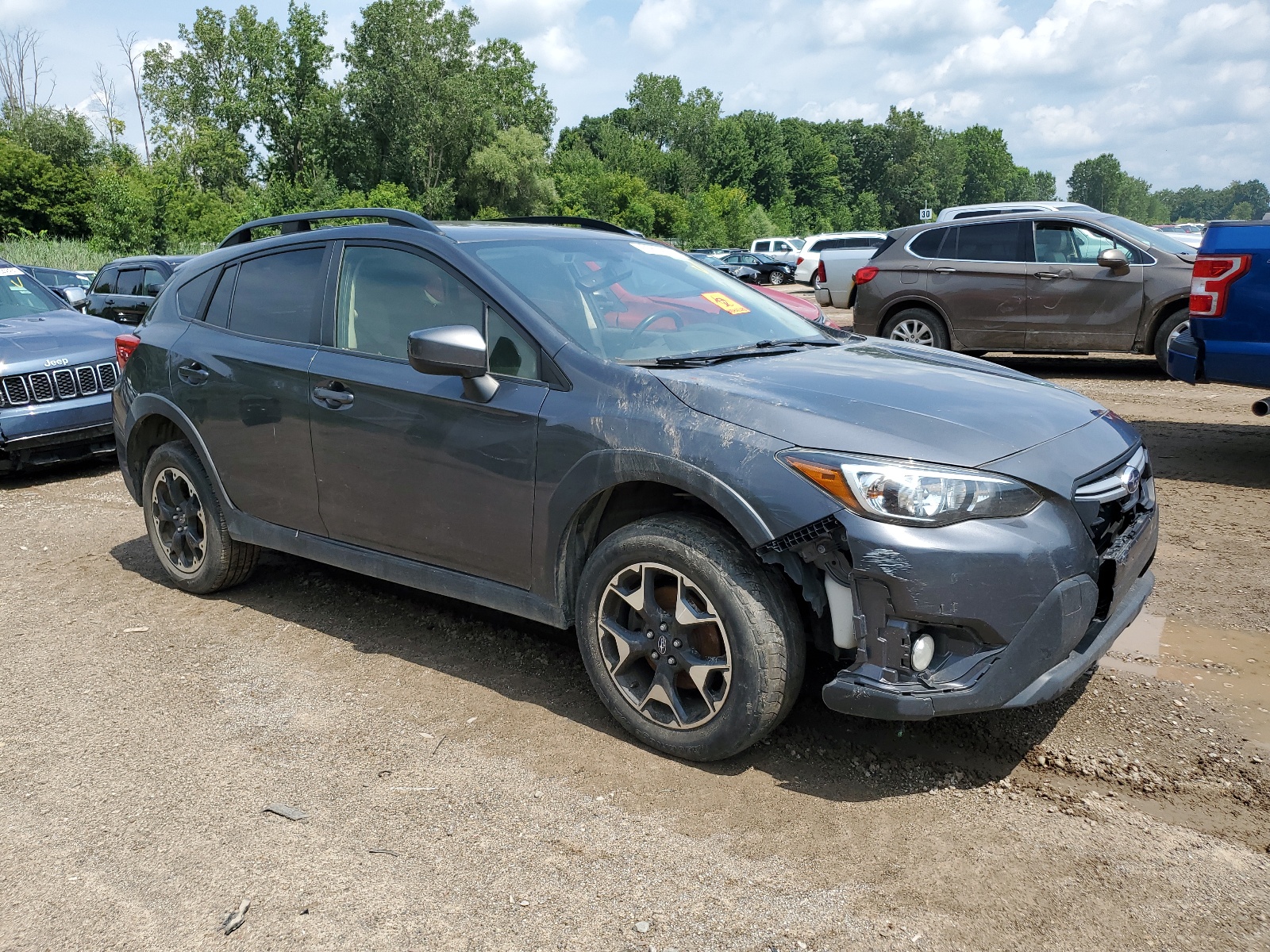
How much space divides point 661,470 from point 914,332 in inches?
373

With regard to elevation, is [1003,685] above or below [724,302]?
below

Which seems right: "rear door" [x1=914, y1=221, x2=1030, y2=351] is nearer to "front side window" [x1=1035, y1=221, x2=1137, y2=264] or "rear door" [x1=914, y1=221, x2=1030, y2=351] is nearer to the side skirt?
"front side window" [x1=1035, y1=221, x2=1137, y2=264]

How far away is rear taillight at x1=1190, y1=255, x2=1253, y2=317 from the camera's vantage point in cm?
673

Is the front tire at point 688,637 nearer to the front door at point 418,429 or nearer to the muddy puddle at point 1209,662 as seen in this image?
the front door at point 418,429

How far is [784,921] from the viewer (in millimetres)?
2602

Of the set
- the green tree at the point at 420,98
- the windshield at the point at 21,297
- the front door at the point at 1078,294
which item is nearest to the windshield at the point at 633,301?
the windshield at the point at 21,297

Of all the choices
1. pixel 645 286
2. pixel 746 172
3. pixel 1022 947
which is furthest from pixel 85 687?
pixel 746 172

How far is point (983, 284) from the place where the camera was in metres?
11.5

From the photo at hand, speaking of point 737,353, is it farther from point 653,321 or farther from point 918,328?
point 918,328

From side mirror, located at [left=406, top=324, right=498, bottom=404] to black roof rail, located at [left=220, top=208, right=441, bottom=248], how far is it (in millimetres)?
671

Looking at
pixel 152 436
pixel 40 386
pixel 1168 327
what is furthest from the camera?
pixel 1168 327

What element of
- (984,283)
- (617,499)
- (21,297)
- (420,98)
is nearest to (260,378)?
(617,499)

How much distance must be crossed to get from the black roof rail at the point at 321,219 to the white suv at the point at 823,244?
24.0 m

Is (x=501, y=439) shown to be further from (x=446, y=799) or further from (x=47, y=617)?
(x=47, y=617)
